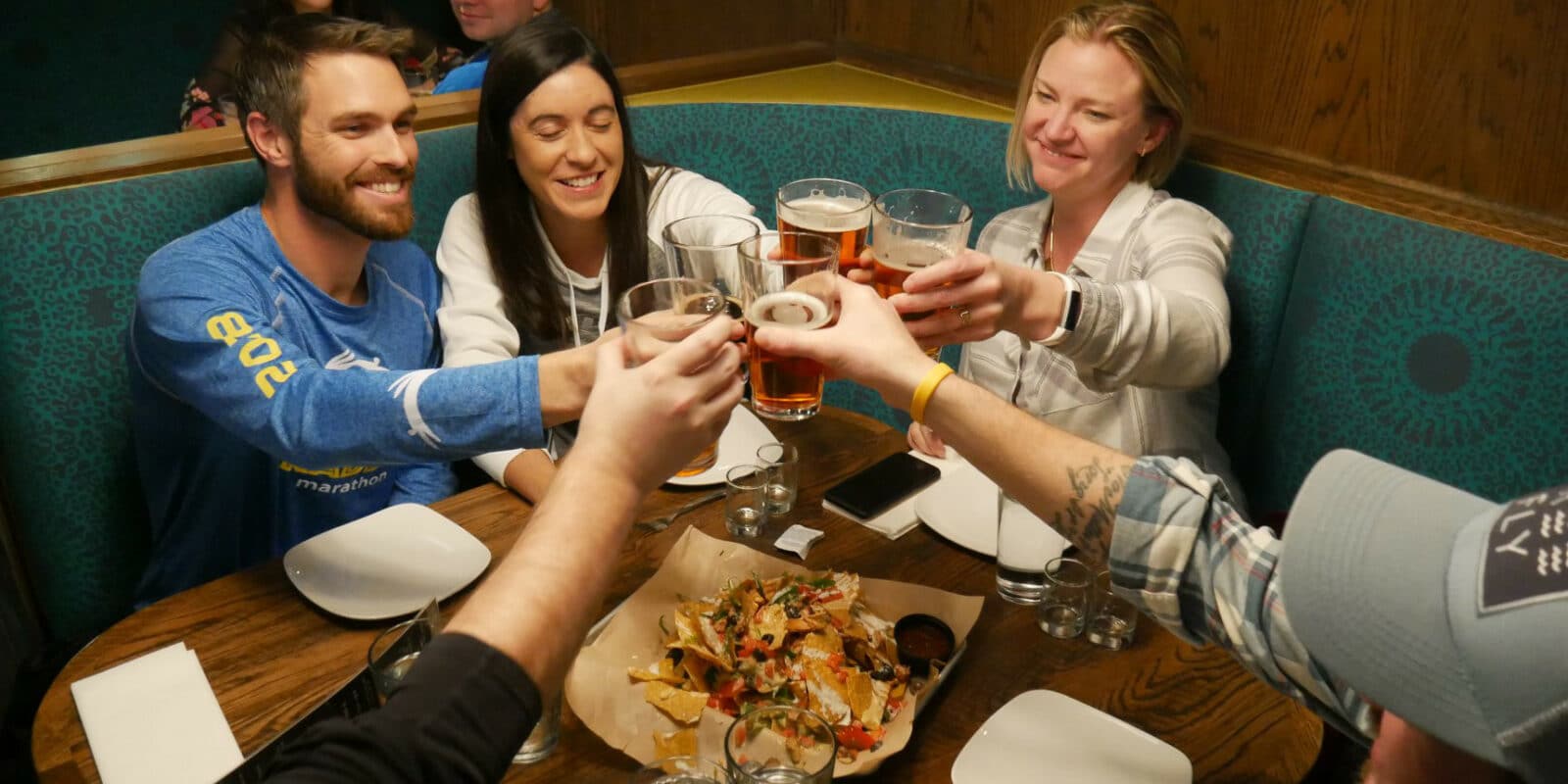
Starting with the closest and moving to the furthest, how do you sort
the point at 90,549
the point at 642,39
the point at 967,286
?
the point at 967,286, the point at 90,549, the point at 642,39

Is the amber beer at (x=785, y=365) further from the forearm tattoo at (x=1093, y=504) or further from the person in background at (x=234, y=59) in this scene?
the person in background at (x=234, y=59)

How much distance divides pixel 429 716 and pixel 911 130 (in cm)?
233

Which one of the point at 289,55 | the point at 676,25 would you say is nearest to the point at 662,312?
the point at 289,55

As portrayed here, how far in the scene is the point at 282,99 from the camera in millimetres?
2039

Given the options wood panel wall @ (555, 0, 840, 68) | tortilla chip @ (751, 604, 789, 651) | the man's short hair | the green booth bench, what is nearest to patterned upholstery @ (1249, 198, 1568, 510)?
the green booth bench

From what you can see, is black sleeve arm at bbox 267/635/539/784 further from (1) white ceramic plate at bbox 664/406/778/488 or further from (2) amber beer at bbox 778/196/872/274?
(1) white ceramic plate at bbox 664/406/778/488

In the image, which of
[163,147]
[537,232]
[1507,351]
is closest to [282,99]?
[163,147]

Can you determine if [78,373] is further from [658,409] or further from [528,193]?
[658,409]

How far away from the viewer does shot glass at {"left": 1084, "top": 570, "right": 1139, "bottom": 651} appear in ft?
4.69

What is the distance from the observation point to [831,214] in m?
1.46

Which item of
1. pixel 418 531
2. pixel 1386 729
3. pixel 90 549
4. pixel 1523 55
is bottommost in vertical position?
pixel 90 549

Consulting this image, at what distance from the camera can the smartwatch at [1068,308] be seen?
1760 mm

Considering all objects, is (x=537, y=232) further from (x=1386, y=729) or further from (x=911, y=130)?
(x=1386, y=729)

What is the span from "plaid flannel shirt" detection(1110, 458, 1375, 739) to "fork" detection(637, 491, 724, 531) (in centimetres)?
74
